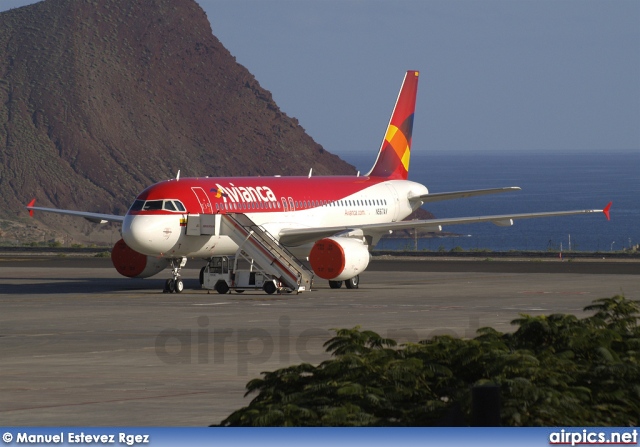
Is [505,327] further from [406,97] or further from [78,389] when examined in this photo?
[406,97]

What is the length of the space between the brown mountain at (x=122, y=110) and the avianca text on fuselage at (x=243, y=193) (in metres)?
96.2

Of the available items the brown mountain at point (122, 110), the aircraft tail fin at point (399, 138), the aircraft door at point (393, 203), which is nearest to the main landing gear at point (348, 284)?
the aircraft door at point (393, 203)

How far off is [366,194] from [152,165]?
11425 cm

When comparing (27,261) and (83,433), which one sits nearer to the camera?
(83,433)

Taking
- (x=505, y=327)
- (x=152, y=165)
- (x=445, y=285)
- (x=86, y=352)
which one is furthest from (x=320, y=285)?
(x=152, y=165)

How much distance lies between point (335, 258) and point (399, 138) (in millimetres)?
15301

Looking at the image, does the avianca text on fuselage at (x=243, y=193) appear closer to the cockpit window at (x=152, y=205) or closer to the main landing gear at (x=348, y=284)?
the cockpit window at (x=152, y=205)

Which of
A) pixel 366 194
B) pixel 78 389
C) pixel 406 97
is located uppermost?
pixel 406 97

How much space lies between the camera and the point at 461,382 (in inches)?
571

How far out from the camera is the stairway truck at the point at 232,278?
4109cm

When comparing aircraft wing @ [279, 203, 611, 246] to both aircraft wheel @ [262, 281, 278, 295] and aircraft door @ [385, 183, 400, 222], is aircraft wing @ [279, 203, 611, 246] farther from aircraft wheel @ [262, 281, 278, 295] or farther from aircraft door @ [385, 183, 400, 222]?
aircraft door @ [385, 183, 400, 222]

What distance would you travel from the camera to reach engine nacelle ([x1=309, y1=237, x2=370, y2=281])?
135 feet

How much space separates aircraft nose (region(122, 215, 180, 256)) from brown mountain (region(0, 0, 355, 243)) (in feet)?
325

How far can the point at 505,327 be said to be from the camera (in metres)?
28.8
